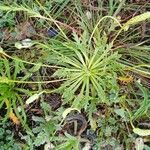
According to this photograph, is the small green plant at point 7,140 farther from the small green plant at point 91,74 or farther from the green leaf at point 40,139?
the small green plant at point 91,74

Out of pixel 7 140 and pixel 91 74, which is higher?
pixel 91 74

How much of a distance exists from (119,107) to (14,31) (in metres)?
0.65

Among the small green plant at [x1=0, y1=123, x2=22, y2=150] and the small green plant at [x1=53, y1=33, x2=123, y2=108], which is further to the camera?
the small green plant at [x1=0, y1=123, x2=22, y2=150]

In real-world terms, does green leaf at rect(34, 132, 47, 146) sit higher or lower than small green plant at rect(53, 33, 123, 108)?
lower

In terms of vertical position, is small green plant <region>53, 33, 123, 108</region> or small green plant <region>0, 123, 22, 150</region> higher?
small green plant <region>53, 33, 123, 108</region>

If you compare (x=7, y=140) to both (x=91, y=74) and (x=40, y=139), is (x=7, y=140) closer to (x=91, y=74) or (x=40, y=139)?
(x=40, y=139)

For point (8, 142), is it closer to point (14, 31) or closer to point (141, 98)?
point (14, 31)

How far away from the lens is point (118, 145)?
1689mm

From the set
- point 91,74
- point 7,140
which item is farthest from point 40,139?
point 91,74

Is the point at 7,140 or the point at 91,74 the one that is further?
the point at 7,140

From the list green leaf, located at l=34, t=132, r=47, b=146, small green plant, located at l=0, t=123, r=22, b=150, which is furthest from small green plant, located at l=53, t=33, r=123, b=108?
small green plant, located at l=0, t=123, r=22, b=150

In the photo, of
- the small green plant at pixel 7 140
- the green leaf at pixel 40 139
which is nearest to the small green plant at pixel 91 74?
the green leaf at pixel 40 139

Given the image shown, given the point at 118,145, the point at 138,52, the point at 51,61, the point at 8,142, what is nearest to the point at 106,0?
the point at 138,52

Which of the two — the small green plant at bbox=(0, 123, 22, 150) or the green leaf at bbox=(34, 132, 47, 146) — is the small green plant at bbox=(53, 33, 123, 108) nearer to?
the green leaf at bbox=(34, 132, 47, 146)
